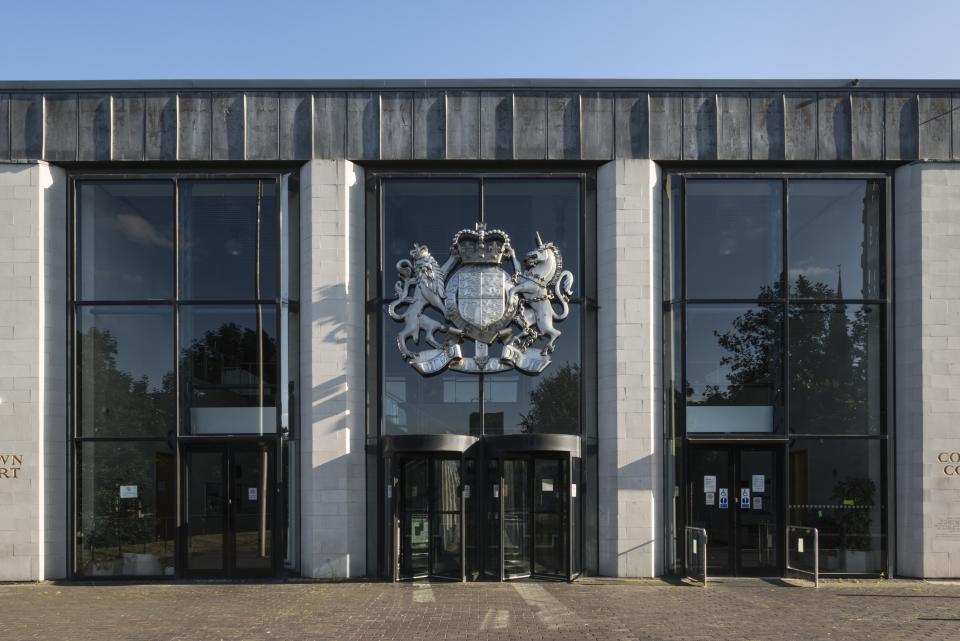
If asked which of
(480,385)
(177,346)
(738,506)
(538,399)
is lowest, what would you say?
(738,506)

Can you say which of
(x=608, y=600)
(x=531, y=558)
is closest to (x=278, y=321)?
(x=531, y=558)

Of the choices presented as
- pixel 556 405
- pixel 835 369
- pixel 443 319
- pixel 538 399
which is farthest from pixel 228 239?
pixel 835 369

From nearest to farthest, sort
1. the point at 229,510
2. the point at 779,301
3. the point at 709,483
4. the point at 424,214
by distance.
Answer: the point at 229,510, the point at 709,483, the point at 779,301, the point at 424,214

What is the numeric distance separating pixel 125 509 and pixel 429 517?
5.40m

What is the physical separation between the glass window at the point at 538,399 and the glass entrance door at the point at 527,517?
63 centimetres

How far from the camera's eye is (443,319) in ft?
54.2

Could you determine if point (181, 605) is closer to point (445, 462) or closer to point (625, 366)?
point (445, 462)

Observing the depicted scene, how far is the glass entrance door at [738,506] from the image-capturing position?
1600cm

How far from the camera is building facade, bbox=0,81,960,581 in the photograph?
16000 millimetres

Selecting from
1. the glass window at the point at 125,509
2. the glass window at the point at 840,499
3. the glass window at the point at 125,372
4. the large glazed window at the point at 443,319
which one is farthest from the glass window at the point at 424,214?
the glass window at the point at 840,499

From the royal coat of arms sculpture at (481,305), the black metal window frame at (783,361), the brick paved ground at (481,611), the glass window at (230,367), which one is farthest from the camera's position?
the royal coat of arms sculpture at (481,305)

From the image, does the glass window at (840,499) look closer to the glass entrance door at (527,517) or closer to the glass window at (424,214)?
the glass entrance door at (527,517)

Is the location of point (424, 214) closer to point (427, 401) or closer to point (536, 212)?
point (536, 212)

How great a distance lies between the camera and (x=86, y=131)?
16438 millimetres
